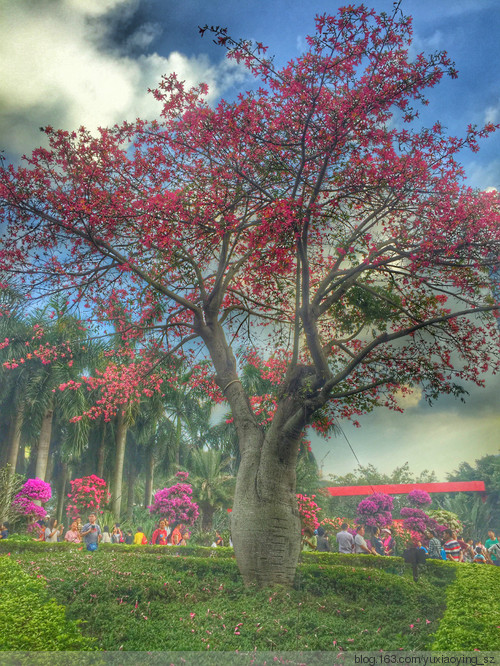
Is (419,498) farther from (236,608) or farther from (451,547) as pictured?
(236,608)

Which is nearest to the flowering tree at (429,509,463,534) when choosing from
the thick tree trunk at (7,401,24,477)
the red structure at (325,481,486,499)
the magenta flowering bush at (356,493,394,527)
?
the magenta flowering bush at (356,493,394,527)

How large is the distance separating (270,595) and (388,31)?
301 inches

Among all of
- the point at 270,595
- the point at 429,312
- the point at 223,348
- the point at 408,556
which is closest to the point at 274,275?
the point at 223,348

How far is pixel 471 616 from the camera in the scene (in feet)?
16.1

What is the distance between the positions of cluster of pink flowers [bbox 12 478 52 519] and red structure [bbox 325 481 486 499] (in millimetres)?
18541

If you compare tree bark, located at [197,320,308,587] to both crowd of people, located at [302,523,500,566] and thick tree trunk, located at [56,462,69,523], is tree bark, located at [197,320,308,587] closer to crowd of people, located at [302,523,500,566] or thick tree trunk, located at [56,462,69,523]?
crowd of people, located at [302,523,500,566]

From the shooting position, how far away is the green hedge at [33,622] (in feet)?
13.9

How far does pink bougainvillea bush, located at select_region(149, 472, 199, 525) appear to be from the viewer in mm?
21281

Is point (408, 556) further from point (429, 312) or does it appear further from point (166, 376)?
point (166, 376)

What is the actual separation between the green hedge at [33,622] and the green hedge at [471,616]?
3.33 metres

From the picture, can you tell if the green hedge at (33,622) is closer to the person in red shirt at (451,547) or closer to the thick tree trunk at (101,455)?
the person in red shirt at (451,547)

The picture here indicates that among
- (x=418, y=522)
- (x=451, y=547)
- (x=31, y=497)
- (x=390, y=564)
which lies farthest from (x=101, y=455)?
(x=451, y=547)

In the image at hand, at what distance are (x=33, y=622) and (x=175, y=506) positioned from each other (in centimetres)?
1739

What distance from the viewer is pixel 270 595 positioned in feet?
21.2
